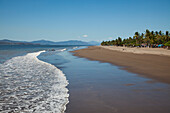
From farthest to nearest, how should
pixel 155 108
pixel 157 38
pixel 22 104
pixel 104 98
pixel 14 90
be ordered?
pixel 157 38 → pixel 14 90 → pixel 104 98 → pixel 22 104 → pixel 155 108

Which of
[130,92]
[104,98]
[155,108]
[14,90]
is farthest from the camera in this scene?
[14,90]

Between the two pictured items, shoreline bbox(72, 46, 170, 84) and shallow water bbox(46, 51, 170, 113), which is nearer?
shallow water bbox(46, 51, 170, 113)

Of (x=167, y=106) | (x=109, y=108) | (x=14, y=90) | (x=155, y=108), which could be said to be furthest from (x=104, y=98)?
(x=14, y=90)

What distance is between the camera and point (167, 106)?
4605 mm

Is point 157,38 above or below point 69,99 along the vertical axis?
above

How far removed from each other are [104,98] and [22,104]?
3136 mm

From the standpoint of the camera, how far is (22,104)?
516 cm

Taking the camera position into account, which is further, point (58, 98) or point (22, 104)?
point (58, 98)

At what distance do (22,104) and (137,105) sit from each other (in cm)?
417

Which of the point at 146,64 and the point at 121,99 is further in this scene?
the point at 146,64

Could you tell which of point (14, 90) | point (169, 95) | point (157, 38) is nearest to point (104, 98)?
point (169, 95)

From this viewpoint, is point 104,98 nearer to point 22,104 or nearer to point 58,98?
Result: point 58,98

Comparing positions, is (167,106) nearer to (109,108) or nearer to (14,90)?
(109,108)

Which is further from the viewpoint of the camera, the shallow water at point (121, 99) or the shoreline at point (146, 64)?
the shoreline at point (146, 64)
